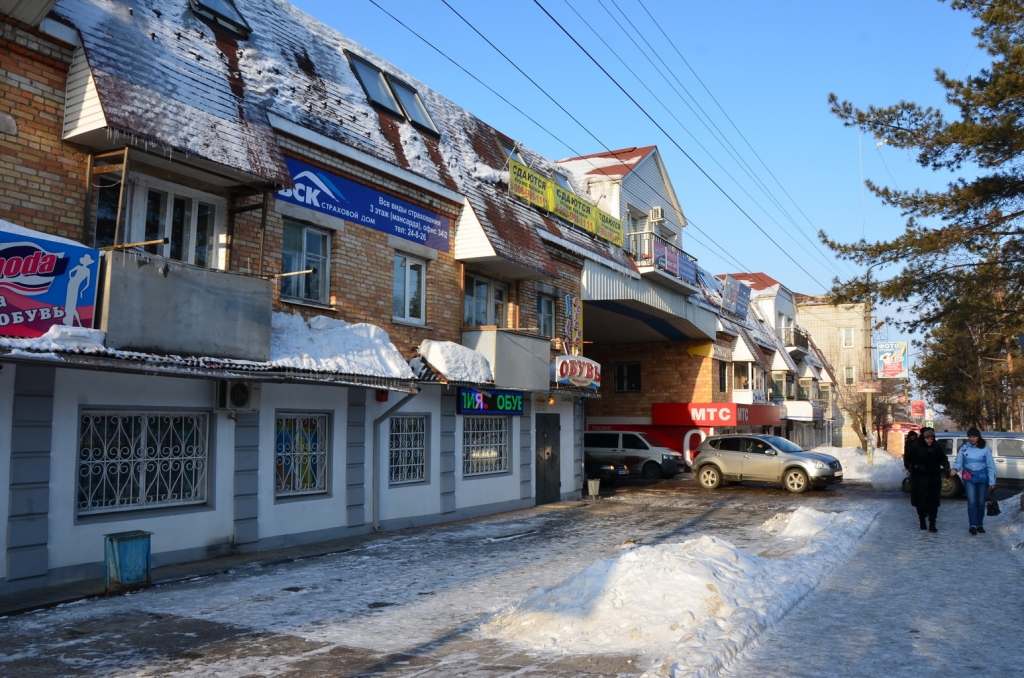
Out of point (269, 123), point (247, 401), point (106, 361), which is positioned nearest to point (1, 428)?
point (106, 361)

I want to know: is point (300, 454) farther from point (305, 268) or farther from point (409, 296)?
point (409, 296)

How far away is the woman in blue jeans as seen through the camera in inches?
511

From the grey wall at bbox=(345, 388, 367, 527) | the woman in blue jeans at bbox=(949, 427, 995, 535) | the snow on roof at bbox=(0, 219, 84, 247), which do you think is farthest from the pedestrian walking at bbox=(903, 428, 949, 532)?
the snow on roof at bbox=(0, 219, 84, 247)

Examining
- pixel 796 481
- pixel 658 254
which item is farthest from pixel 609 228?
pixel 796 481

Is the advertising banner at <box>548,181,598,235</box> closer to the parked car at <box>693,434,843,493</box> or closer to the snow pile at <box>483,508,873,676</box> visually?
the parked car at <box>693,434,843,493</box>

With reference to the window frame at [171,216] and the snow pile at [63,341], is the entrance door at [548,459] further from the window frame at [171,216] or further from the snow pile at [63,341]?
the snow pile at [63,341]

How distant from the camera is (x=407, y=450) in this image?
14.4 meters

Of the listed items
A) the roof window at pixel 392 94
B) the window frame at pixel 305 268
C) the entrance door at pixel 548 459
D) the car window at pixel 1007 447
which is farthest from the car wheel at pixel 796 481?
the window frame at pixel 305 268

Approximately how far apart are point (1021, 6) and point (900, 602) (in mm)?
11178

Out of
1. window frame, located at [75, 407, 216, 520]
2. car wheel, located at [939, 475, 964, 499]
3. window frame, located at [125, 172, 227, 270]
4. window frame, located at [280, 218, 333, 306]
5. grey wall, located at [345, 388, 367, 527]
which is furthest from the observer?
car wheel, located at [939, 475, 964, 499]

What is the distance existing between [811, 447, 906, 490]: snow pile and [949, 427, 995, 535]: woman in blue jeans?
11637 mm

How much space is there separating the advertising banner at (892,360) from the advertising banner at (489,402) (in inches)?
766

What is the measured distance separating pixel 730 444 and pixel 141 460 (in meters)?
18.0

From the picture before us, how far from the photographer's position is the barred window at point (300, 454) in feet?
39.0
